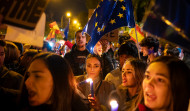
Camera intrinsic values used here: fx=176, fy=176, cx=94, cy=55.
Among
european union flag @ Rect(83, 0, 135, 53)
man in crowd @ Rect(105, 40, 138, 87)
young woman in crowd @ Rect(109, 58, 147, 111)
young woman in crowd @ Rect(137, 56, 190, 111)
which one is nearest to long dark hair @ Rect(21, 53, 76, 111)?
young woman in crowd @ Rect(137, 56, 190, 111)

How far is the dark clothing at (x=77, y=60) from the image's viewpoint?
482 centimetres

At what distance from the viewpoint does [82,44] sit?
16.8 ft

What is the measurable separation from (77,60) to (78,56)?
13 centimetres

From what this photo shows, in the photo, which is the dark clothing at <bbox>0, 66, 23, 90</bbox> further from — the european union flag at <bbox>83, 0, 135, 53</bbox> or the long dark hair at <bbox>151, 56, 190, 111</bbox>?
the long dark hair at <bbox>151, 56, 190, 111</bbox>

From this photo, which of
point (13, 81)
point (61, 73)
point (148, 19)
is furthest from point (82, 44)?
point (148, 19)

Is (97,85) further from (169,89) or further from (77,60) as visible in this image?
(169,89)

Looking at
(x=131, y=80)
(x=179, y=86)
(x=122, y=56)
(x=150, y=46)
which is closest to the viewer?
(x=179, y=86)

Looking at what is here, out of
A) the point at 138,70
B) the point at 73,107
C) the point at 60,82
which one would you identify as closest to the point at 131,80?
the point at 138,70

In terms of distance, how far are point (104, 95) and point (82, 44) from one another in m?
2.21

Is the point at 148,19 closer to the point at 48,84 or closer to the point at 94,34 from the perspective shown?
the point at 48,84

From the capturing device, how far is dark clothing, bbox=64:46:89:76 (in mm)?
4820

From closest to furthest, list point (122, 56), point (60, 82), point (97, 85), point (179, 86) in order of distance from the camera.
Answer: point (179, 86)
point (60, 82)
point (97, 85)
point (122, 56)

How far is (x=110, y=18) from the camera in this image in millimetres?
3969

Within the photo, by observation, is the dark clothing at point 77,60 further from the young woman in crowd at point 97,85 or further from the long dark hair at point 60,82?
the long dark hair at point 60,82
